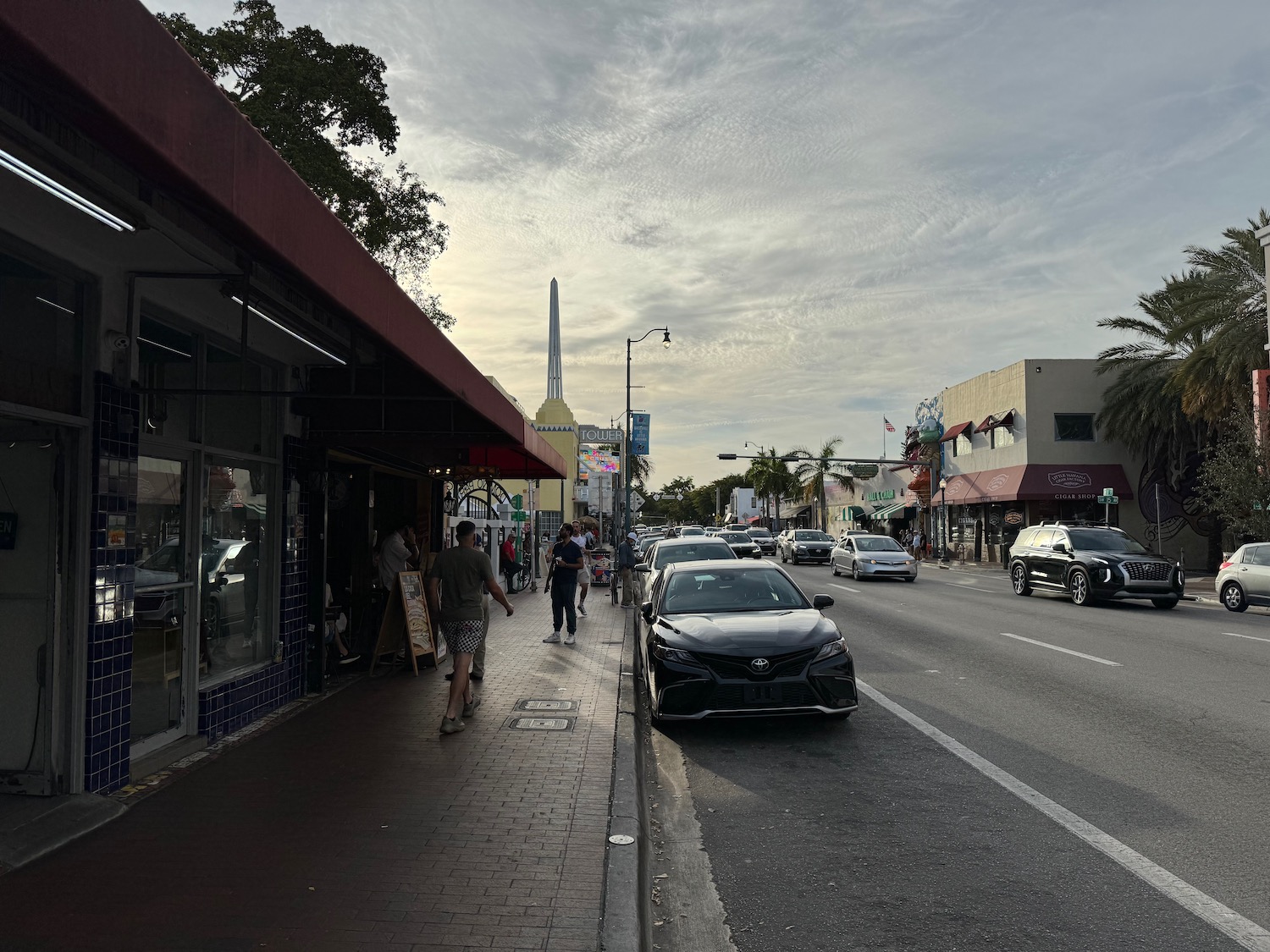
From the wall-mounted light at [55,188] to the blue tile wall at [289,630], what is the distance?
435 centimetres

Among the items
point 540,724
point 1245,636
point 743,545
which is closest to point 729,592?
point 540,724

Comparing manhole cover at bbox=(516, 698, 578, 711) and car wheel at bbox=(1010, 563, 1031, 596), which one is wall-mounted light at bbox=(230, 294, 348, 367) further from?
car wheel at bbox=(1010, 563, 1031, 596)

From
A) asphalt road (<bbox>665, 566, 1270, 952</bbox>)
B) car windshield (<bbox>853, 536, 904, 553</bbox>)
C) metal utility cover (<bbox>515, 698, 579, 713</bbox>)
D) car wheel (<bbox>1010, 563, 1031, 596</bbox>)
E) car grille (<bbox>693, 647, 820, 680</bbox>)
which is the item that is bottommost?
asphalt road (<bbox>665, 566, 1270, 952</bbox>)

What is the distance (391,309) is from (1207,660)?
36.7 ft

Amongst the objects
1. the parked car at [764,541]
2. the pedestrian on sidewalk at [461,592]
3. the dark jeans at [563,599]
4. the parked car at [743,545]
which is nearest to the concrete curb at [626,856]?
the pedestrian on sidewalk at [461,592]

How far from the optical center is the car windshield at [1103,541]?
20.7m

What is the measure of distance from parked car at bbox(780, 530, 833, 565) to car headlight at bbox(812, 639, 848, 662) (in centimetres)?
3134

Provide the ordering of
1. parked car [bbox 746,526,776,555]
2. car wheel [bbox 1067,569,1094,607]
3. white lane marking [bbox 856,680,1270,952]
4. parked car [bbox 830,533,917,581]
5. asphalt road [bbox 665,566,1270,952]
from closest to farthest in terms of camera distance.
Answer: white lane marking [bbox 856,680,1270,952], asphalt road [bbox 665,566,1270,952], car wheel [bbox 1067,569,1094,607], parked car [bbox 830,533,917,581], parked car [bbox 746,526,776,555]

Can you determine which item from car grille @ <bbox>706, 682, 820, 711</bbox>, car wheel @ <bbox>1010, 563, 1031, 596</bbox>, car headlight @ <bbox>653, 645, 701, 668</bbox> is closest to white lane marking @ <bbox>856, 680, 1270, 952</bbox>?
car grille @ <bbox>706, 682, 820, 711</bbox>

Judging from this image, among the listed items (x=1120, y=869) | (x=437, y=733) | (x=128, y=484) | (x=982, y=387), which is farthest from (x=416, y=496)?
(x=982, y=387)

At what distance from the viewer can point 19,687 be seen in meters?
5.69

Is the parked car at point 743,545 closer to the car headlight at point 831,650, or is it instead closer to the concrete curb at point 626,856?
the car headlight at point 831,650

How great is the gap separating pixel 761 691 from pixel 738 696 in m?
0.19

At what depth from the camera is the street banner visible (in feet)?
142
